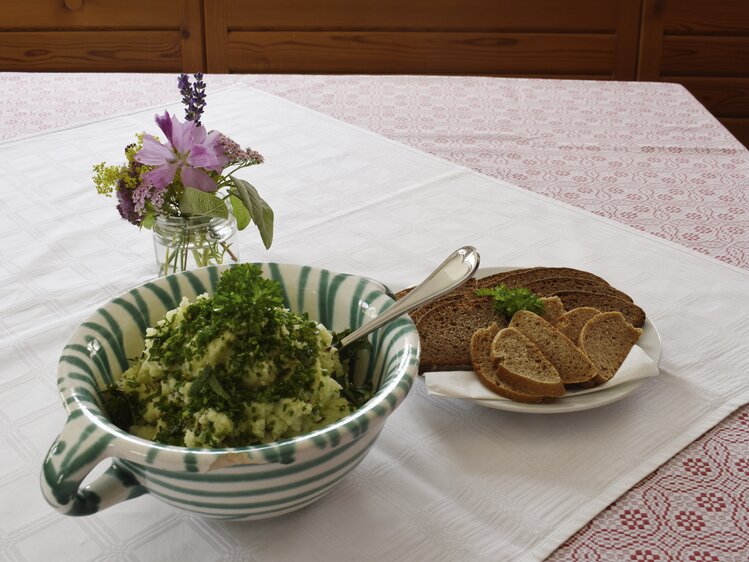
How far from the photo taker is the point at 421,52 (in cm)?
286

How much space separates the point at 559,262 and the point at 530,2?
2.01 meters

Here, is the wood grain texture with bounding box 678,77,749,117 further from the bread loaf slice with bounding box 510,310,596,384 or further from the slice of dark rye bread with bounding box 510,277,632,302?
the bread loaf slice with bounding box 510,310,596,384

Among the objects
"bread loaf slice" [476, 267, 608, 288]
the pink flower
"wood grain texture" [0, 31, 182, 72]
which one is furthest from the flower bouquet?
"wood grain texture" [0, 31, 182, 72]

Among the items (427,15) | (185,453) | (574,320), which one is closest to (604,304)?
(574,320)

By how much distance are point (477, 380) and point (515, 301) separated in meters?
0.11

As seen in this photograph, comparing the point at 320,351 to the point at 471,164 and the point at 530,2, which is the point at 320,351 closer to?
the point at 471,164

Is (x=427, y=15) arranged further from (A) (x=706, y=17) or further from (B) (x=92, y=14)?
(B) (x=92, y=14)

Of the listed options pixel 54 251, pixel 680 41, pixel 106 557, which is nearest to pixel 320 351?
pixel 106 557

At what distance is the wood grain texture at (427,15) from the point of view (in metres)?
2.78

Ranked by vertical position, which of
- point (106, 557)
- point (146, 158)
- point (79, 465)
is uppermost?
point (146, 158)

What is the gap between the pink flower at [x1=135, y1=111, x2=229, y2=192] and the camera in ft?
2.58

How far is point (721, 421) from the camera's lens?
73 cm

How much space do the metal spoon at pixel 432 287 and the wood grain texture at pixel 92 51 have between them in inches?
94.3

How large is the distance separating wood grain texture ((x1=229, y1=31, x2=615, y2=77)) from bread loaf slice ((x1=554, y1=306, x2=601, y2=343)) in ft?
7.17
